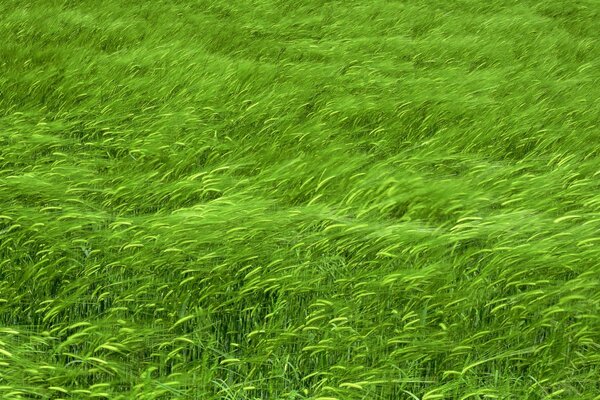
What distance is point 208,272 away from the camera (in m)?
2.31

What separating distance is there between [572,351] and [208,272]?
41.8 inches

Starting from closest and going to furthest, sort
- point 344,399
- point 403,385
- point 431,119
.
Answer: point 344,399 → point 403,385 → point 431,119

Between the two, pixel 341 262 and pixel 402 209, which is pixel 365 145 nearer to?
pixel 402 209

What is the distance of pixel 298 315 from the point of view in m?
2.25

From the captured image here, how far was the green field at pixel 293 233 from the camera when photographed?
198 cm

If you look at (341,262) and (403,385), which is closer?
(403,385)

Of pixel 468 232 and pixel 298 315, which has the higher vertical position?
pixel 468 232

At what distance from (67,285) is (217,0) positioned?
569 cm

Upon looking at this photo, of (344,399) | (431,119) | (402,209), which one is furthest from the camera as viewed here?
(431,119)

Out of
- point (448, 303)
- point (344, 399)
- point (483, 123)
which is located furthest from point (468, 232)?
point (483, 123)

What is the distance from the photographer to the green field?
6.49 ft

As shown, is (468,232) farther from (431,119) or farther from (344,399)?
A: (431,119)

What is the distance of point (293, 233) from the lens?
246 cm

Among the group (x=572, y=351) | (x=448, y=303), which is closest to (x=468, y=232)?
(x=448, y=303)
